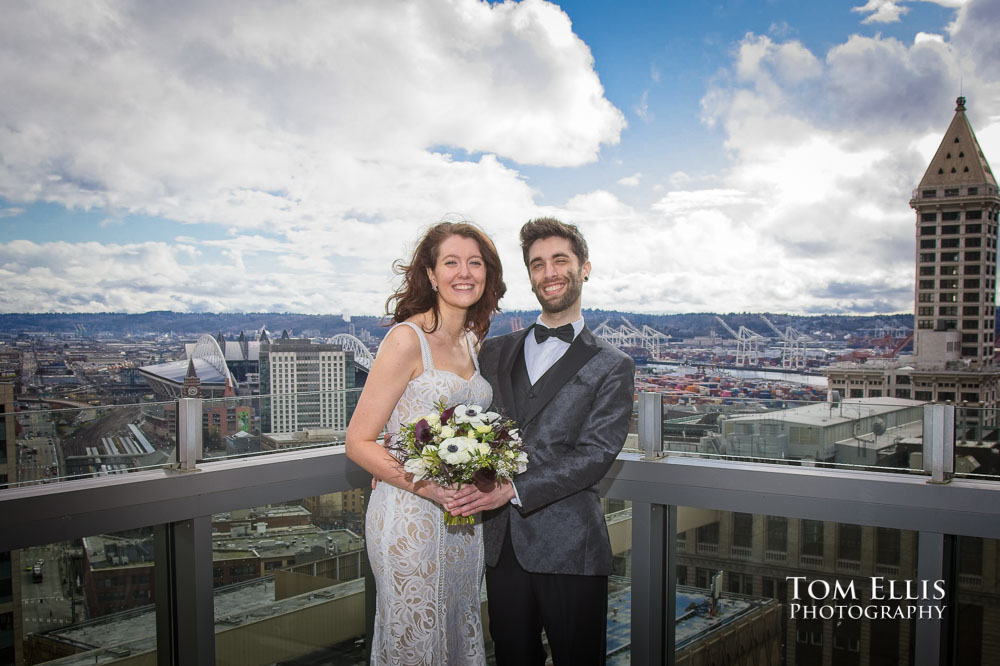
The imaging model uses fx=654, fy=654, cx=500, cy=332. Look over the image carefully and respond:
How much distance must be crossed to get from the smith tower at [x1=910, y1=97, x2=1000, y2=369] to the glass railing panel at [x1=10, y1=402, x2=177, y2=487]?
11226 mm

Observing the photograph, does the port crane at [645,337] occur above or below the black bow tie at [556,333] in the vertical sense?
below

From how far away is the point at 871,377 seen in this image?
650 centimetres

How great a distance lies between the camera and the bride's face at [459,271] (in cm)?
213

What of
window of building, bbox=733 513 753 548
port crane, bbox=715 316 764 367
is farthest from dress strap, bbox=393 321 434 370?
port crane, bbox=715 316 764 367

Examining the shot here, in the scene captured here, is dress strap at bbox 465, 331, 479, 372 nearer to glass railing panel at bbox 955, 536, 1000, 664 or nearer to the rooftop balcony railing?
the rooftop balcony railing

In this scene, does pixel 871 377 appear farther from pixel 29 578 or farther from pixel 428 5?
pixel 29 578

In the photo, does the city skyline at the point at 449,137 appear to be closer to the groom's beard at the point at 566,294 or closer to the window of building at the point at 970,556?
the groom's beard at the point at 566,294

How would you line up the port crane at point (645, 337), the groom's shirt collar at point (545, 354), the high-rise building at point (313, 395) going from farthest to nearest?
the port crane at point (645, 337) → the high-rise building at point (313, 395) → the groom's shirt collar at point (545, 354)

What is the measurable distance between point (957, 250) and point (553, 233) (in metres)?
17.7

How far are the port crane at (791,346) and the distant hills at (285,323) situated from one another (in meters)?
0.08

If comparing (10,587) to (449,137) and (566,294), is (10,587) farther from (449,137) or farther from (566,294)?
(449,137)

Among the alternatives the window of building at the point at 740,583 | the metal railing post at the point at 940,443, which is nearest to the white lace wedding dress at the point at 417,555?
the window of building at the point at 740,583

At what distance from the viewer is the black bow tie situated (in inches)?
86.2

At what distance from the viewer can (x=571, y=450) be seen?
6.70 feet
